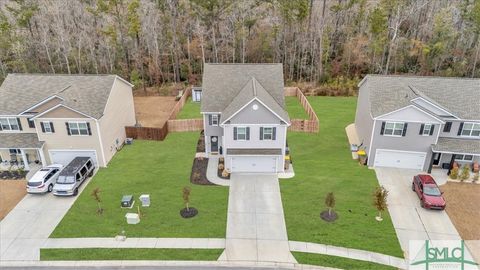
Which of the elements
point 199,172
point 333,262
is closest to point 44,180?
point 199,172

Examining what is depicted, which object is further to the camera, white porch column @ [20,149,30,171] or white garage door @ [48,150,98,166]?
white garage door @ [48,150,98,166]

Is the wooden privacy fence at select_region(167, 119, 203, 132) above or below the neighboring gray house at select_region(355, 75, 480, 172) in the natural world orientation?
below

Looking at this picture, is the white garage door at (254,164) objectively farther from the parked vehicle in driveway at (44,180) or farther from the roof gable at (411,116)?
the parked vehicle in driveway at (44,180)

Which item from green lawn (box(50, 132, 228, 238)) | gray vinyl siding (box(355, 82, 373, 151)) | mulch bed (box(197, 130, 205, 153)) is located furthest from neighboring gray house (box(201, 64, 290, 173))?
gray vinyl siding (box(355, 82, 373, 151))

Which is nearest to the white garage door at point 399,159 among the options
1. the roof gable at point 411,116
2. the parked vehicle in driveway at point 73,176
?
the roof gable at point 411,116

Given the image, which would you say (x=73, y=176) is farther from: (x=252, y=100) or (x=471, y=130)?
(x=471, y=130)

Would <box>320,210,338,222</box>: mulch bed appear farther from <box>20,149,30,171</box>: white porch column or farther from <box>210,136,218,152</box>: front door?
<box>20,149,30,171</box>: white porch column
